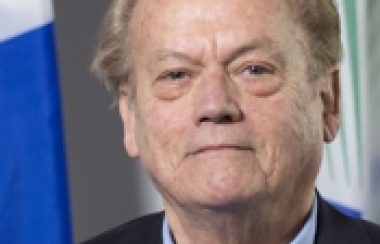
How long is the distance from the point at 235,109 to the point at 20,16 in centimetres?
70

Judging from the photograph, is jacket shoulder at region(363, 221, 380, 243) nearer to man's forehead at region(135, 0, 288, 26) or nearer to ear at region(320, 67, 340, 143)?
ear at region(320, 67, 340, 143)

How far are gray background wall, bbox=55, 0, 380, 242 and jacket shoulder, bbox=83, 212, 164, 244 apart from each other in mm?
637

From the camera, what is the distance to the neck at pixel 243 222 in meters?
1.19

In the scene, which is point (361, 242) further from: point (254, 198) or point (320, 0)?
point (320, 0)

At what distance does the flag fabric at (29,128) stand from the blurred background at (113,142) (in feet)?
0.97

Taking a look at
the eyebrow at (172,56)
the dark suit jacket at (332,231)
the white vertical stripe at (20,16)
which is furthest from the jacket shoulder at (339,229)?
the white vertical stripe at (20,16)

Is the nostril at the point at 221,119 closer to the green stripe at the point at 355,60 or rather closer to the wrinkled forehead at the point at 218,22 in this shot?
the wrinkled forehead at the point at 218,22

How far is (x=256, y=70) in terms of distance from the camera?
119 centimetres

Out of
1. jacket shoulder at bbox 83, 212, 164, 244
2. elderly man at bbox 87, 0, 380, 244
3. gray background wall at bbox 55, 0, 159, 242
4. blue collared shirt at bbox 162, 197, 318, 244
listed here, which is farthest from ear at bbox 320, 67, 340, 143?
gray background wall at bbox 55, 0, 159, 242

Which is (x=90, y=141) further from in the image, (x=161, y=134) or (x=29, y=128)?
(x=161, y=134)

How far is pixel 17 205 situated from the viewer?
1.68 meters

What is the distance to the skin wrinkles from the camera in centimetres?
114

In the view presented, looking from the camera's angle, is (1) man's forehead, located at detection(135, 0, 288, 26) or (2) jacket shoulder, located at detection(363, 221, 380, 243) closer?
(1) man's forehead, located at detection(135, 0, 288, 26)

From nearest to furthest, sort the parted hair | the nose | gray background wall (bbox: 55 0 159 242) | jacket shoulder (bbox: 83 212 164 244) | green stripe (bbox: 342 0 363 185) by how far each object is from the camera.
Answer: the nose < the parted hair < jacket shoulder (bbox: 83 212 164 244) < green stripe (bbox: 342 0 363 185) < gray background wall (bbox: 55 0 159 242)
